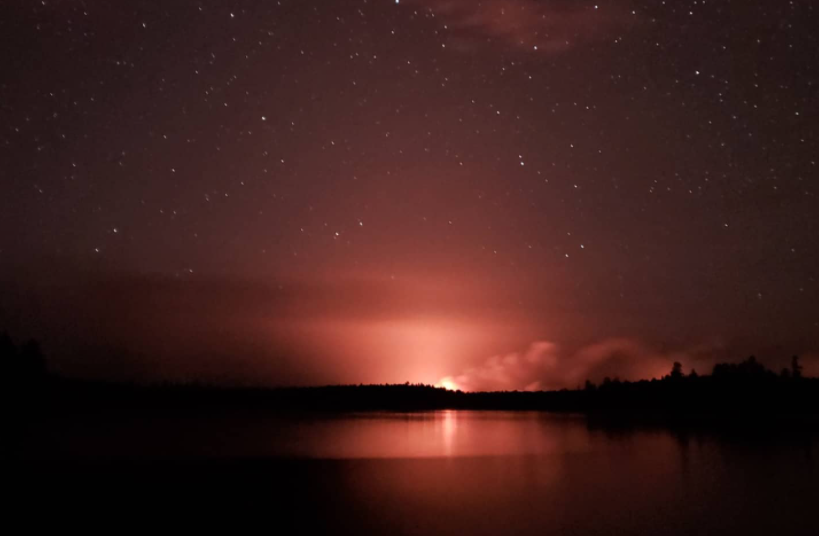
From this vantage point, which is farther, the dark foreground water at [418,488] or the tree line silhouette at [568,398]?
the tree line silhouette at [568,398]

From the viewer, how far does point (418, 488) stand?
17484 mm

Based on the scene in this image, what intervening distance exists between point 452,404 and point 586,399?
34073 mm

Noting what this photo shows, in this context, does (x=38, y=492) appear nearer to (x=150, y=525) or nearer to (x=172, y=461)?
(x=150, y=525)

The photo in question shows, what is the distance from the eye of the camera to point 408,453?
2856 cm

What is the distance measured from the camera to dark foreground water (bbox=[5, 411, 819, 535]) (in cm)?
1301

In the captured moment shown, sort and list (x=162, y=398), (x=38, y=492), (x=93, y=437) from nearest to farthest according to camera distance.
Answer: (x=38, y=492)
(x=93, y=437)
(x=162, y=398)

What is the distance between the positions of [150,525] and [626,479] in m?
12.0

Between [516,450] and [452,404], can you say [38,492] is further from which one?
[452,404]

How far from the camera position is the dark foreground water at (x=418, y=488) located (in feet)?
42.7

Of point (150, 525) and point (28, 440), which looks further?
point (28, 440)

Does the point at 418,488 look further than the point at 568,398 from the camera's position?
No

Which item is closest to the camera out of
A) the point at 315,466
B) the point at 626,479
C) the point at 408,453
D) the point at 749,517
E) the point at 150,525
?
the point at 150,525

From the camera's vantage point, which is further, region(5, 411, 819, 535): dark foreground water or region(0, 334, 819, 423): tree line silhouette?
region(0, 334, 819, 423): tree line silhouette

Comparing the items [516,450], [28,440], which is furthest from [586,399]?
[28,440]
